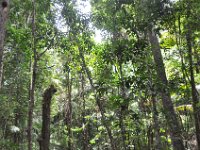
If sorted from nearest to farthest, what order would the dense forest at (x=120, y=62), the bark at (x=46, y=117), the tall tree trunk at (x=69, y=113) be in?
the dense forest at (x=120, y=62), the bark at (x=46, y=117), the tall tree trunk at (x=69, y=113)

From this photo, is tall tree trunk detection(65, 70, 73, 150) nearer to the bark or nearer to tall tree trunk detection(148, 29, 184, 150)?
the bark

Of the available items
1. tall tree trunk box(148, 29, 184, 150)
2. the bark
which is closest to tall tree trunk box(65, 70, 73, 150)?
the bark

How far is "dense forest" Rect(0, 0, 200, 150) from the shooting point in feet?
26.3

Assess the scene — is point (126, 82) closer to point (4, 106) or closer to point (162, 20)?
point (162, 20)

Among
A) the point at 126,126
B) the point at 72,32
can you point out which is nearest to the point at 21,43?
the point at 72,32

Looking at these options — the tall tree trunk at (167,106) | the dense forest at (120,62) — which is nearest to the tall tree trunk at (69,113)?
the dense forest at (120,62)

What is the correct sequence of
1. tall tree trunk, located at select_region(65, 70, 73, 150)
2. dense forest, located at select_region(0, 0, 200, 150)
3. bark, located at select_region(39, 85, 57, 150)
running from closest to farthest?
dense forest, located at select_region(0, 0, 200, 150), bark, located at select_region(39, 85, 57, 150), tall tree trunk, located at select_region(65, 70, 73, 150)

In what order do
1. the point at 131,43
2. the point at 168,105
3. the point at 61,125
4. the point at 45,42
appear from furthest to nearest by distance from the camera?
the point at 61,125 → the point at 45,42 → the point at 168,105 → the point at 131,43

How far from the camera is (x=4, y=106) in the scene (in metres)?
12.5

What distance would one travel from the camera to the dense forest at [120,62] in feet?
26.3

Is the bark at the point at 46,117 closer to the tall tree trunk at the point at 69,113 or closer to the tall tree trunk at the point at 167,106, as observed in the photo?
the tall tree trunk at the point at 167,106

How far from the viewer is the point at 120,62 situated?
8.42m

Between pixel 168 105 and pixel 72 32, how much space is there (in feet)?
14.9

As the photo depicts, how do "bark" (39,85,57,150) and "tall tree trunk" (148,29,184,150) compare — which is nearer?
"tall tree trunk" (148,29,184,150)
